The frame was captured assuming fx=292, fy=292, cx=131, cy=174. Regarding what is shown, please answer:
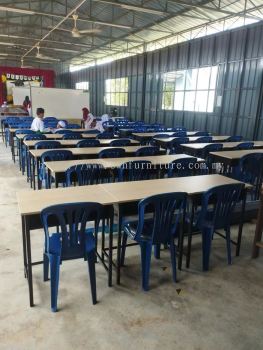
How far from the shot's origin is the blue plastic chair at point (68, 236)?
2203 millimetres

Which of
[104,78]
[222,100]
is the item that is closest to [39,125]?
[222,100]

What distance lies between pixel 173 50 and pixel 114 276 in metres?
12.1

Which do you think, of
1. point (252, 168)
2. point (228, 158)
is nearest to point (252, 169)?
point (252, 168)

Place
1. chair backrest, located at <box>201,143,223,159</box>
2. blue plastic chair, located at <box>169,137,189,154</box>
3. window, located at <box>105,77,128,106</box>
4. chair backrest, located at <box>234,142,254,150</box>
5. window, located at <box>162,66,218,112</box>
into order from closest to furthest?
chair backrest, located at <box>201,143,223,159</box>, chair backrest, located at <box>234,142,254,150</box>, blue plastic chair, located at <box>169,137,189,154</box>, window, located at <box>162,66,218,112</box>, window, located at <box>105,77,128,106</box>

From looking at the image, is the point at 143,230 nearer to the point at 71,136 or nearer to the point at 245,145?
the point at 245,145

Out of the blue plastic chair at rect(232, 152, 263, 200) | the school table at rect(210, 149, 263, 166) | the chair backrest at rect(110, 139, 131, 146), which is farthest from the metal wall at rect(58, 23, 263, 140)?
the chair backrest at rect(110, 139, 131, 146)

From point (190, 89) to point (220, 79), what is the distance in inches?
70.9

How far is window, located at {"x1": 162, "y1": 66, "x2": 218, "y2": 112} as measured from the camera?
11.1m

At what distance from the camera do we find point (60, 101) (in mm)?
12711

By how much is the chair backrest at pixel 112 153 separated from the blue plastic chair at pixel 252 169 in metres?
2.03

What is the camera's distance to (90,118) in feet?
32.7

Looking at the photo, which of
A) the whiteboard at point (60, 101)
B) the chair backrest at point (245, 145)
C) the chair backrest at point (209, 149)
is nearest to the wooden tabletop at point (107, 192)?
the chair backrest at point (209, 149)

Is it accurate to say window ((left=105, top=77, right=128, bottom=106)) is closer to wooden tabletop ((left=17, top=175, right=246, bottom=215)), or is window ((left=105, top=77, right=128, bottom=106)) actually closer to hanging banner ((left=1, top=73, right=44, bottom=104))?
hanging banner ((left=1, top=73, right=44, bottom=104))

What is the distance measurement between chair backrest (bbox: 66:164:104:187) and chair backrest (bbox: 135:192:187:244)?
4.70 ft
